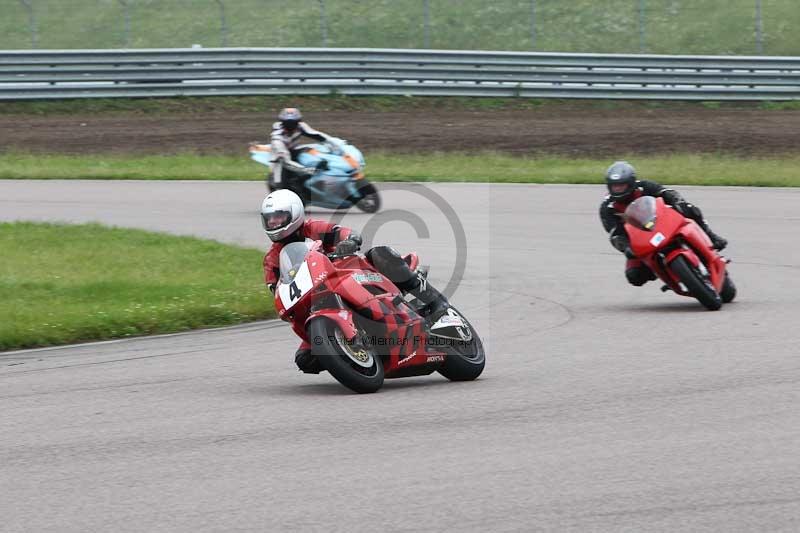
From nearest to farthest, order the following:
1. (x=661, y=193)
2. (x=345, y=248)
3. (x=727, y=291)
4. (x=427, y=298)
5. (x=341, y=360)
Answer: (x=341, y=360) < (x=345, y=248) < (x=427, y=298) < (x=727, y=291) < (x=661, y=193)

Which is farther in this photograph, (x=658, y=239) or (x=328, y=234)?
(x=658, y=239)

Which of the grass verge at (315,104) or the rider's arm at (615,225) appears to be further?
the grass verge at (315,104)

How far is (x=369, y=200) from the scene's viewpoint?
18766 millimetres

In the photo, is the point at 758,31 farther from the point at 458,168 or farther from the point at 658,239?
the point at 658,239

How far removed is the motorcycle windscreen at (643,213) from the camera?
11.5 meters

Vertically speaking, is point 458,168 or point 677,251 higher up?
point 677,251

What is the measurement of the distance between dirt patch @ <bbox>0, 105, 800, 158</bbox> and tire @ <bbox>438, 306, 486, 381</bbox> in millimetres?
16510

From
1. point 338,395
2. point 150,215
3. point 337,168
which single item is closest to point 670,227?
point 338,395

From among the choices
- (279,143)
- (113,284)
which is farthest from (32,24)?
(113,284)

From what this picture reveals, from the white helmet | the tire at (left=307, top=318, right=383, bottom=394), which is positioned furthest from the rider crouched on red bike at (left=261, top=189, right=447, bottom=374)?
the tire at (left=307, top=318, right=383, bottom=394)

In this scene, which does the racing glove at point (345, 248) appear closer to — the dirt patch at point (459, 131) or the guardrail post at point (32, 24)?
the dirt patch at point (459, 131)

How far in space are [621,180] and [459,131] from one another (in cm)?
1544

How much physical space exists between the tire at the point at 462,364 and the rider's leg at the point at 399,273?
0.27 meters

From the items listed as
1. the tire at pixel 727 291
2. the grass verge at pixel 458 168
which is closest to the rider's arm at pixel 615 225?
the tire at pixel 727 291
